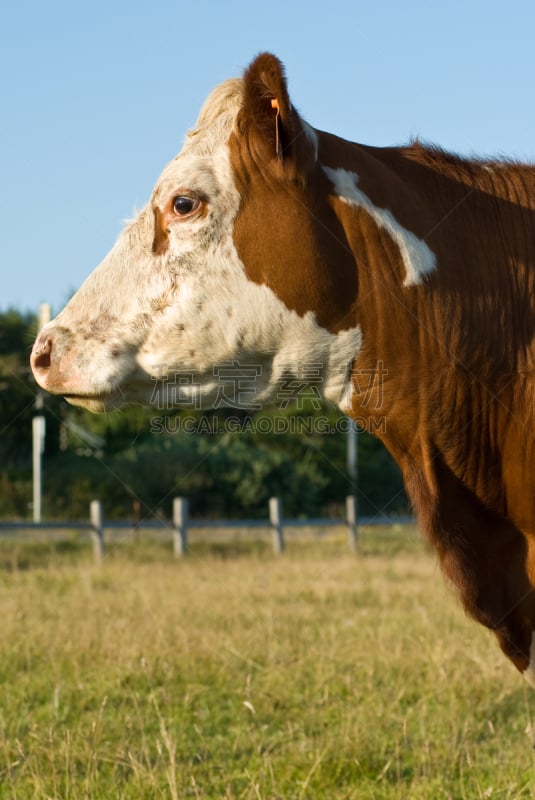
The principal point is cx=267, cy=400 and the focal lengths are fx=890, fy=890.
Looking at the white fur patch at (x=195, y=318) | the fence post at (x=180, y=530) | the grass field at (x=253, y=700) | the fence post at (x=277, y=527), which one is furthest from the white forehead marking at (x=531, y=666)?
the fence post at (x=277, y=527)

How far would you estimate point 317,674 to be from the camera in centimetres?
555

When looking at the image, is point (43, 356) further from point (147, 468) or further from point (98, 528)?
point (147, 468)

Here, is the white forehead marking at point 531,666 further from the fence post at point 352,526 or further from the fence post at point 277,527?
the fence post at point 352,526

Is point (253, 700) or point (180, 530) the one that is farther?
point (180, 530)

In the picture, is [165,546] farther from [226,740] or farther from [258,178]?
[258,178]

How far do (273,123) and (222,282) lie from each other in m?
0.50

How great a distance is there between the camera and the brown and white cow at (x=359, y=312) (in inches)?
105

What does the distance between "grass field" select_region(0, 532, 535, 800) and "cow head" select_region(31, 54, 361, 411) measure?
2.78 ft

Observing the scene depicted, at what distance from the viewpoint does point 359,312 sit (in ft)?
8.86

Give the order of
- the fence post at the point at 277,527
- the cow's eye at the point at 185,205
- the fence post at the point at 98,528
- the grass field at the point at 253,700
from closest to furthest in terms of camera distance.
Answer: the cow's eye at the point at 185,205, the grass field at the point at 253,700, the fence post at the point at 98,528, the fence post at the point at 277,527

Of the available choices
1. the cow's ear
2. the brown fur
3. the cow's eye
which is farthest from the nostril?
the cow's ear

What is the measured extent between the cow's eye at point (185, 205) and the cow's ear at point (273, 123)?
0.24 m

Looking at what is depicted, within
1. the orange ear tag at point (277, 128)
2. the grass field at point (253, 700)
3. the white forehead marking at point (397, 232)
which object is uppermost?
the orange ear tag at point (277, 128)

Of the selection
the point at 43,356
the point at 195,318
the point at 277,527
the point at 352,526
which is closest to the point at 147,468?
the point at 352,526
